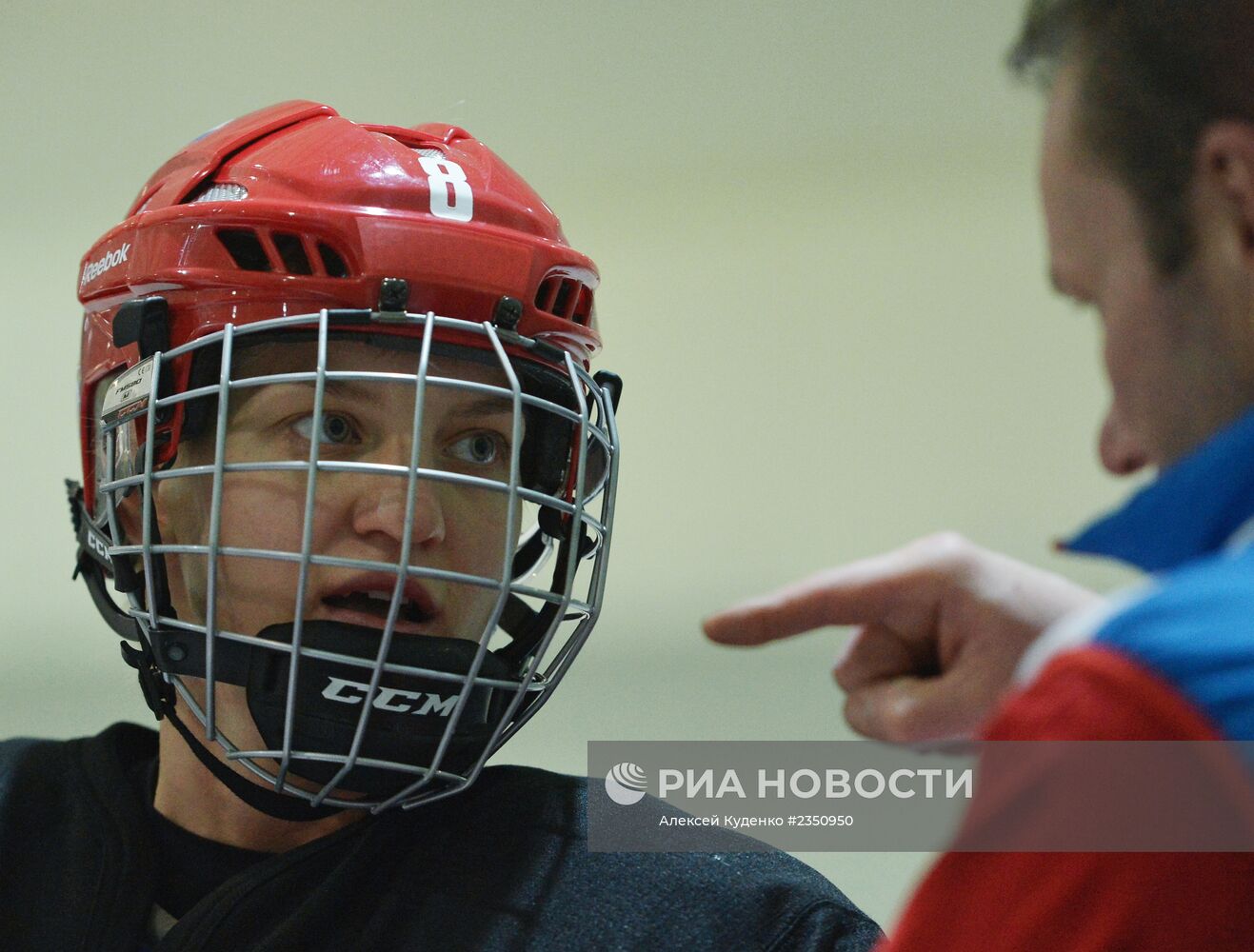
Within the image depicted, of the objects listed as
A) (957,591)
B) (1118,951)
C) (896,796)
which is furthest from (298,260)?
(896,796)

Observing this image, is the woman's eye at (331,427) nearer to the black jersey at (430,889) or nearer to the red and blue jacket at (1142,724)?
the black jersey at (430,889)

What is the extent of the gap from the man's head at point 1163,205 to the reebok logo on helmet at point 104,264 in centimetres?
79

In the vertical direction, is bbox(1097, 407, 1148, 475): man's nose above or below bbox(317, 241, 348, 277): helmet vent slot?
below


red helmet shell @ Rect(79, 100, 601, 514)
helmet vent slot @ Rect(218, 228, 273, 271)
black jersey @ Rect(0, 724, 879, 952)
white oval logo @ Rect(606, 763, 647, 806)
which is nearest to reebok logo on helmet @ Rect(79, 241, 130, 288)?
red helmet shell @ Rect(79, 100, 601, 514)

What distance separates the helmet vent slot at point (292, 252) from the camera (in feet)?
3.36

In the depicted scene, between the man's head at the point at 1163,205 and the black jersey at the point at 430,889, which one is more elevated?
the man's head at the point at 1163,205

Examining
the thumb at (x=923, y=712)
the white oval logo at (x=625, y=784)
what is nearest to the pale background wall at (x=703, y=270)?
the white oval logo at (x=625, y=784)

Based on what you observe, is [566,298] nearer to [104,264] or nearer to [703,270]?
[104,264]

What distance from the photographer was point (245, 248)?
40.9 inches

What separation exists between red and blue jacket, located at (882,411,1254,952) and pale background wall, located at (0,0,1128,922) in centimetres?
124

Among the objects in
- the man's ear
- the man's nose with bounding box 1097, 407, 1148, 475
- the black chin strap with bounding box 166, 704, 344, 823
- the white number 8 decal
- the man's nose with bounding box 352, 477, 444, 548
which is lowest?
the black chin strap with bounding box 166, 704, 344, 823

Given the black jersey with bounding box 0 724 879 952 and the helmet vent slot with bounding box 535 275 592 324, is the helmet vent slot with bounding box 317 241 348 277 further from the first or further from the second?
the black jersey with bounding box 0 724 879 952

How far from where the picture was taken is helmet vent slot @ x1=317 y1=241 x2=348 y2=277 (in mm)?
1022

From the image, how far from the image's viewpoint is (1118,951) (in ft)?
1.41
